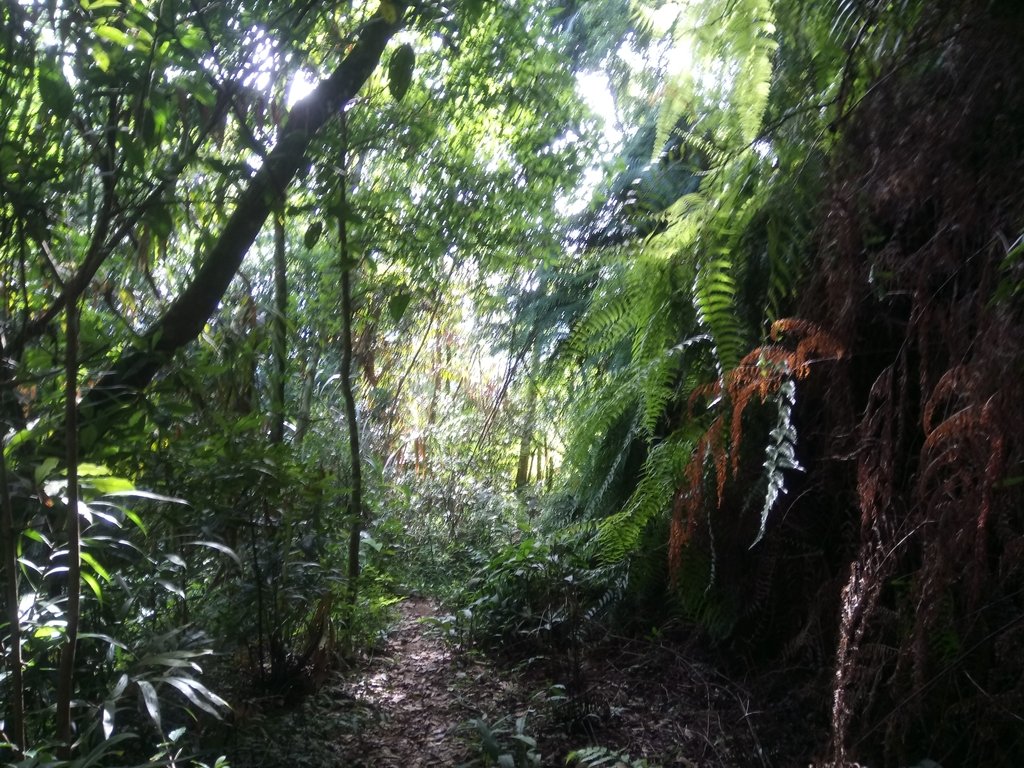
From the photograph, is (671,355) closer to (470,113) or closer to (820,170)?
(820,170)

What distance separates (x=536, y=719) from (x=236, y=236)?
A: 192 centimetres

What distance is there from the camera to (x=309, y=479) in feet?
9.32

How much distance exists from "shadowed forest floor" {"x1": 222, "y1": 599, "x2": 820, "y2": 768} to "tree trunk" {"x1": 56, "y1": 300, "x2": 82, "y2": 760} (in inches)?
31.7

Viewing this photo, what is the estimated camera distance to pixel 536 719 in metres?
2.72

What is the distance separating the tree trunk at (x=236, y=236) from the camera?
210 cm

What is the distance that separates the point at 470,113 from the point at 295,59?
56.3 inches

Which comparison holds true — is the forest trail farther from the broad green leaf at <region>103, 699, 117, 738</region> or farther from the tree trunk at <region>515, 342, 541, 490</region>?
the tree trunk at <region>515, 342, 541, 490</region>

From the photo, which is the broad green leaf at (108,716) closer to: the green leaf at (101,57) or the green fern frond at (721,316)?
the green leaf at (101,57)

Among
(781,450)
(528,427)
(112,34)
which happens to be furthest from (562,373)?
(112,34)

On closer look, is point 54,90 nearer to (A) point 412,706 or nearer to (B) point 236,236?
(B) point 236,236

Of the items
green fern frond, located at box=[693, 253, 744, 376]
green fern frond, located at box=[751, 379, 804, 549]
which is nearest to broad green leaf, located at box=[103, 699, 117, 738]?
green fern frond, located at box=[751, 379, 804, 549]

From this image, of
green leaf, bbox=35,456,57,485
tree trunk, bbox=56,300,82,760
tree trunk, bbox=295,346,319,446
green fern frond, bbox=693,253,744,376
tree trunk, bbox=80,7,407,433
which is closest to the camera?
tree trunk, bbox=56,300,82,760

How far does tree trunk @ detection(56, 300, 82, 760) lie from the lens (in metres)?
1.55

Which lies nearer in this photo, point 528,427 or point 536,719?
point 536,719
